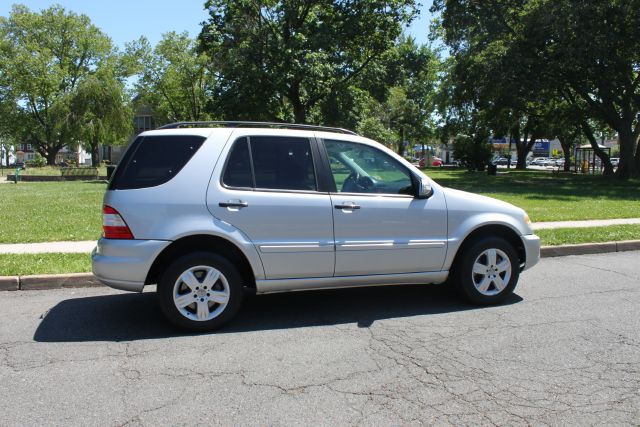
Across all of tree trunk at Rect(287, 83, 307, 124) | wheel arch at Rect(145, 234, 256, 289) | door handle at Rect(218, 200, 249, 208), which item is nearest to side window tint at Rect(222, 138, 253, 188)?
door handle at Rect(218, 200, 249, 208)

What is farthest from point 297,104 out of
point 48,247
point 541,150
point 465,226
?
point 541,150

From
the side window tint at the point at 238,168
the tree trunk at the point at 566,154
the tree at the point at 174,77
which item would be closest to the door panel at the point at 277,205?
the side window tint at the point at 238,168

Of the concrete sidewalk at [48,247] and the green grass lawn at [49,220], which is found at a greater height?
the green grass lawn at [49,220]

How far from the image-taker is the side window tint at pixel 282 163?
5203mm

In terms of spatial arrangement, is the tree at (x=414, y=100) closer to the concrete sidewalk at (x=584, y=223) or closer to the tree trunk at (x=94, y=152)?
the tree trunk at (x=94, y=152)

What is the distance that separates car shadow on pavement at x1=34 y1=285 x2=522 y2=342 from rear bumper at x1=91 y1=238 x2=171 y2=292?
1.72 feet

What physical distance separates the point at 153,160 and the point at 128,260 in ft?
3.11

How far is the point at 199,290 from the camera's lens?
16.1 ft

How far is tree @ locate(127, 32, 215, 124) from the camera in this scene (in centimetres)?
3916

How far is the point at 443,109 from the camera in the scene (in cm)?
5394

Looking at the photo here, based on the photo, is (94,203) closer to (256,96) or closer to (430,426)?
(256,96)

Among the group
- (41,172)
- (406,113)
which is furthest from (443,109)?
(41,172)

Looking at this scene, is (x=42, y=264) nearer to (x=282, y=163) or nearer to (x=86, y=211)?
(x=282, y=163)

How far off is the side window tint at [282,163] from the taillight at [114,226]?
1.25 m
